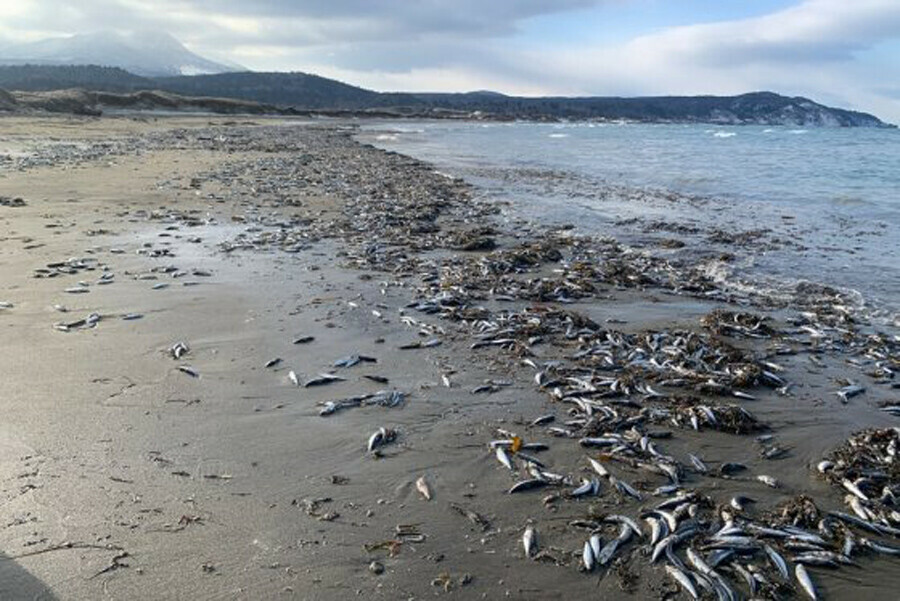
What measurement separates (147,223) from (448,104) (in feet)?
626

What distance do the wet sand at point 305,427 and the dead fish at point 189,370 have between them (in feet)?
0.15

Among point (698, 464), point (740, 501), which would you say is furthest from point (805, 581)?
point (698, 464)

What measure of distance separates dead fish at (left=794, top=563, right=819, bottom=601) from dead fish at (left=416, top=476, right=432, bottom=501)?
9.13 ft

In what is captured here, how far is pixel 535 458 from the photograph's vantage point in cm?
617

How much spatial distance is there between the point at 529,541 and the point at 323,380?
351cm

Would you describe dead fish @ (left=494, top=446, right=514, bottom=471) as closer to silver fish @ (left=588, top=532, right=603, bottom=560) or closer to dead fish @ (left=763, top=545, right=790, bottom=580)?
silver fish @ (left=588, top=532, right=603, bottom=560)

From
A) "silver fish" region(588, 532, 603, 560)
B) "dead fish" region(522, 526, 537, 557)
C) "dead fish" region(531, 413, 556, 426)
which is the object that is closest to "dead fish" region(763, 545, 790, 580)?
"silver fish" region(588, 532, 603, 560)

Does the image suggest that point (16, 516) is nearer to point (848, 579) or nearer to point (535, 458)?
point (535, 458)

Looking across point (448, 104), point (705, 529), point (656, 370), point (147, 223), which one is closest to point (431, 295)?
point (656, 370)

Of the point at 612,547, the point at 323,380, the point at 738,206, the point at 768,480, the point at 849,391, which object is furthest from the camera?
the point at 738,206

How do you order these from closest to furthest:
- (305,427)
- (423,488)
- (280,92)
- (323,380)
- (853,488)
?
(423,488), (853,488), (305,427), (323,380), (280,92)

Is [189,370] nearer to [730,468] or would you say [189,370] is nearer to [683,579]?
[683,579]

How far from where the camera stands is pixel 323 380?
25.0ft

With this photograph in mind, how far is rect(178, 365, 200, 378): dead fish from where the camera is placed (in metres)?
7.56
